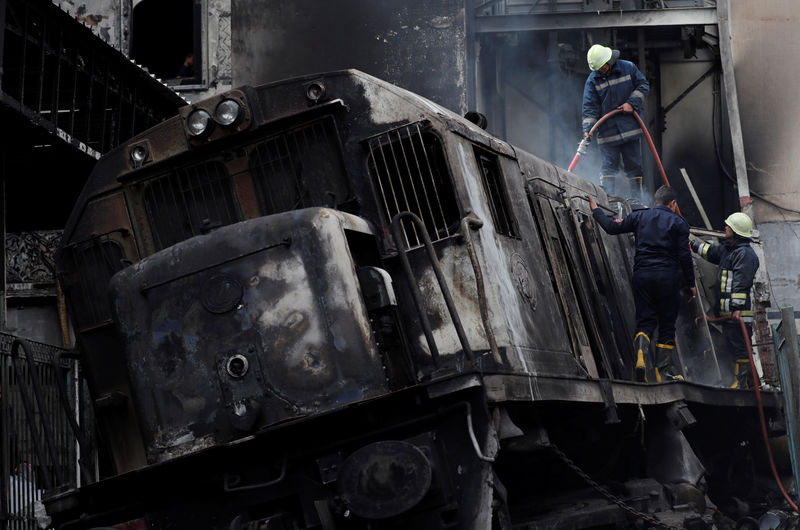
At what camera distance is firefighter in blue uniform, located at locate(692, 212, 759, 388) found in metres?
12.4

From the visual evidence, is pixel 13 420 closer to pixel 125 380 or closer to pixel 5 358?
pixel 5 358

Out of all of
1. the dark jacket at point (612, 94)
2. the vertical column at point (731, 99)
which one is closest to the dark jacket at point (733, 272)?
the dark jacket at point (612, 94)

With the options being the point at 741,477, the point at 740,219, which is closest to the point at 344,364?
the point at 741,477

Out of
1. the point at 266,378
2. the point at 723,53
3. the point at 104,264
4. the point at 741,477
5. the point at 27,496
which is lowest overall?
the point at 741,477

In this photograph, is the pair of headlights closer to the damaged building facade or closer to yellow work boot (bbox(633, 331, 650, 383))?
the damaged building facade

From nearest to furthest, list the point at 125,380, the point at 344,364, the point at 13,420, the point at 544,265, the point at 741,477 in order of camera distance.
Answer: the point at 344,364, the point at 125,380, the point at 544,265, the point at 13,420, the point at 741,477

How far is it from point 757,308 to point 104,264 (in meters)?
7.98

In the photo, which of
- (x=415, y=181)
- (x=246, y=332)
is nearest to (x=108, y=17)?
(x=415, y=181)

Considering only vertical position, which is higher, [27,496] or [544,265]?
[544,265]

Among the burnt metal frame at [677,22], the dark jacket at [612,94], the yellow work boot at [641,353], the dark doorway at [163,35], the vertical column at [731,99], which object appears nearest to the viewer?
the yellow work boot at [641,353]

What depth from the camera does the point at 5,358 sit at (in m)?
8.47

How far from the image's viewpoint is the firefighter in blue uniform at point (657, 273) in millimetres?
9992

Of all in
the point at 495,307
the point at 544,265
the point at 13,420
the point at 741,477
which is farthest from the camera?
the point at 741,477

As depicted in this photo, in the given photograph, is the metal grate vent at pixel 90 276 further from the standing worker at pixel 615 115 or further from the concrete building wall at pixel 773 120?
the concrete building wall at pixel 773 120
